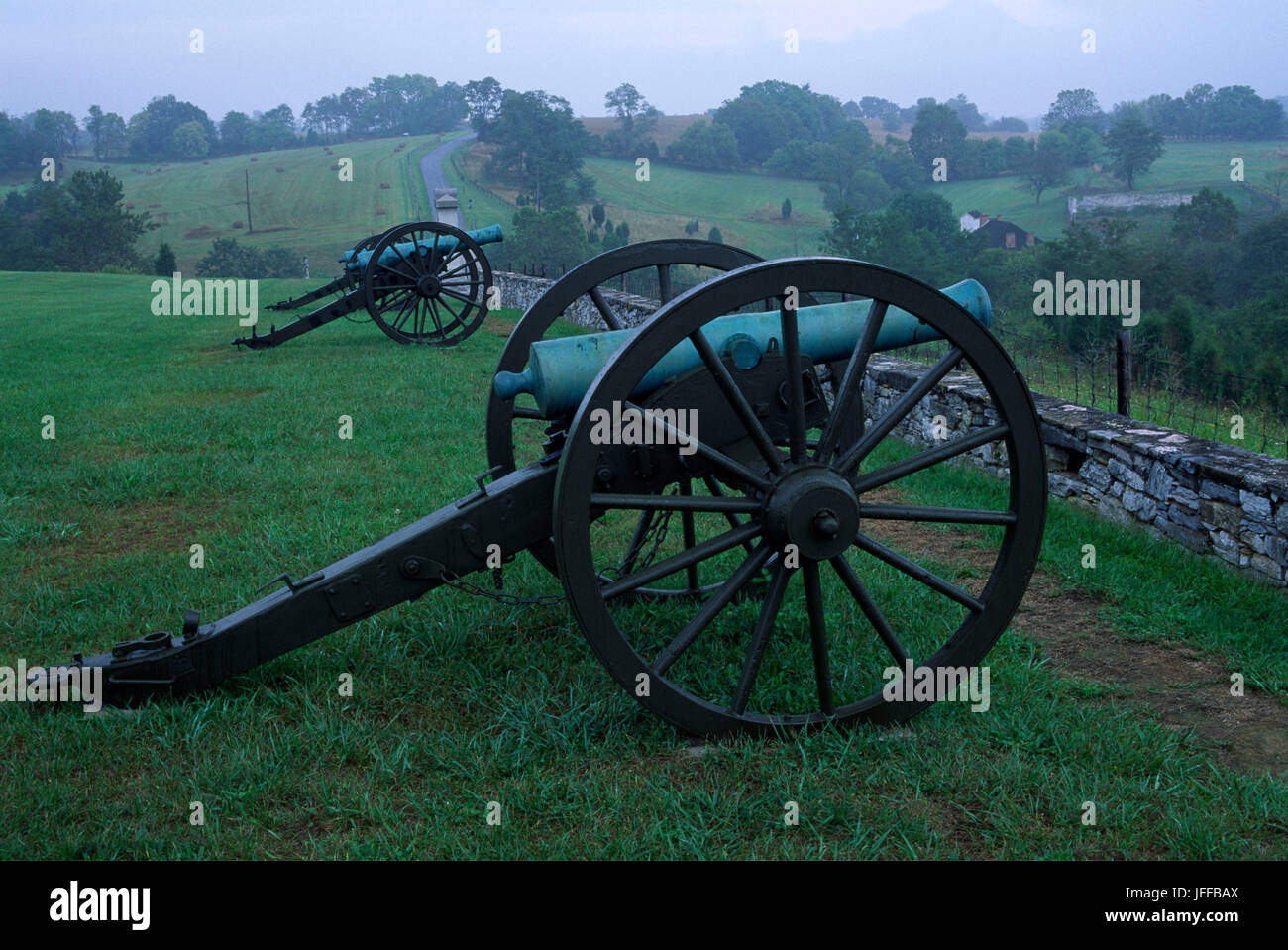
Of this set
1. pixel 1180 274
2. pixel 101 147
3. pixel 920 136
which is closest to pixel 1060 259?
pixel 1180 274

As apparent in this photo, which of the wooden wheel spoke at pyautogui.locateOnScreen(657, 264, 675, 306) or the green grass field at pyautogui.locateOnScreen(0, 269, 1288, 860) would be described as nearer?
the green grass field at pyautogui.locateOnScreen(0, 269, 1288, 860)

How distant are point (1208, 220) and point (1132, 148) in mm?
32110

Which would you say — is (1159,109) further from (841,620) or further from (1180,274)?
(841,620)

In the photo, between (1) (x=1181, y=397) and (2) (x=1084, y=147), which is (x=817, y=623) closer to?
(1) (x=1181, y=397)

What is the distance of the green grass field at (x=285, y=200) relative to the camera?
64.7 meters

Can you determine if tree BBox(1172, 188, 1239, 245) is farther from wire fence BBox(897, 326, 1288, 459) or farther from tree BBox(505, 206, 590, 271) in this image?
wire fence BBox(897, 326, 1288, 459)

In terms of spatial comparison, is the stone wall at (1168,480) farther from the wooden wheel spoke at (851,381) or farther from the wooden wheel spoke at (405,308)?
the wooden wheel spoke at (405,308)

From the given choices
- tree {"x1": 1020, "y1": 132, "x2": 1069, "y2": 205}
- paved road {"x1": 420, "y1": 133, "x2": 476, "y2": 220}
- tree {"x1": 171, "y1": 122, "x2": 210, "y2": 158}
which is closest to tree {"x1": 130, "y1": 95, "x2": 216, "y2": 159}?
tree {"x1": 171, "y1": 122, "x2": 210, "y2": 158}

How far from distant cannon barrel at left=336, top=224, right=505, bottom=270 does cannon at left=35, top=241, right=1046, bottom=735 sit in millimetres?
10630

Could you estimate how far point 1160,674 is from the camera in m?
3.76

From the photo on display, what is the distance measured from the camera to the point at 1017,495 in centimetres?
314

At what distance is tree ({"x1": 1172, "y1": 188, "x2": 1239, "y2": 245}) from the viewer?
55844 mm

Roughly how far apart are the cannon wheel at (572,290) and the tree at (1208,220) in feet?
198

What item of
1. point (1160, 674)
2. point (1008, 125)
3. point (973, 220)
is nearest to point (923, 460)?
point (1160, 674)
